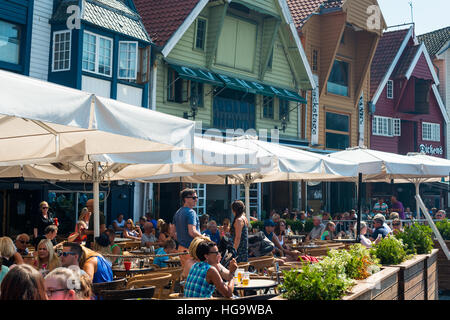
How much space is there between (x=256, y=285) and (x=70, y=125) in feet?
11.1

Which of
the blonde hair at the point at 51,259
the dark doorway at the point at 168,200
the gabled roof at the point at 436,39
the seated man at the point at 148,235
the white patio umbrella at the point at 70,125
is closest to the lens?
the white patio umbrella at the point at 70,125

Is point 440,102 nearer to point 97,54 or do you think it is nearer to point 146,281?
point 97,54

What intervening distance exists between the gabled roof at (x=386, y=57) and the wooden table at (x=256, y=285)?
86.0ft

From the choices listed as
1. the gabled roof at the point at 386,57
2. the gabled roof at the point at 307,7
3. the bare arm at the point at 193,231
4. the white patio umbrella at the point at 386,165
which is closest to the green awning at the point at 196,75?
the white patio umbrella at the point at 386,165

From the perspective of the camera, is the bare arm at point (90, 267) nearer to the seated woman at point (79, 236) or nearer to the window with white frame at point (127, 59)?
the seated woman at point (79, 236)

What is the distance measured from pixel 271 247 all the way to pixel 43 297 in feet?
23.8

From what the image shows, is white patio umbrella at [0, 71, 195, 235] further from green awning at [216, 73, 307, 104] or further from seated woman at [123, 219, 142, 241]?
green awning at [216, 73, 307, 104]

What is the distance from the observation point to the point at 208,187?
2286 centimetres

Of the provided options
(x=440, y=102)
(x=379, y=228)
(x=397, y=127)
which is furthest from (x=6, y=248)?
(x=440, y=102)

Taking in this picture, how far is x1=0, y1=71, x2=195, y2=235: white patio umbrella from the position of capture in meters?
4.76

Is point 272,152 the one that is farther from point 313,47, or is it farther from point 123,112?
point 313,47

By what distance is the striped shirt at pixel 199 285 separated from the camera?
6094 millimetres

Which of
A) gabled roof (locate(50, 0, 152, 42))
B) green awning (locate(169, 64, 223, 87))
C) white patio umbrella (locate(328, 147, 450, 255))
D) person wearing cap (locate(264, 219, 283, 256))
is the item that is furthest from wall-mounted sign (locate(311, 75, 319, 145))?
person wearing cap (locate(264, 219, 283, 256))

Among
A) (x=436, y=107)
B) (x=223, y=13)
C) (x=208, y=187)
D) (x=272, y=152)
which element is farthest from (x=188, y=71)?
(x=436, y=107)
